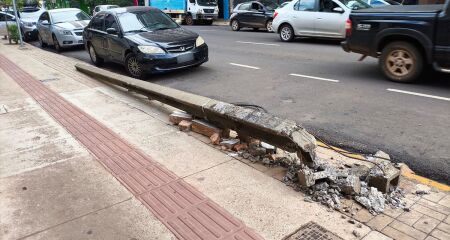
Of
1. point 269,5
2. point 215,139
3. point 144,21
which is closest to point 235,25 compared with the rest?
point 269,5

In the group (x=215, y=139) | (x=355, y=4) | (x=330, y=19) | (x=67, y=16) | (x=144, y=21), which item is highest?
(x=355, y=4)

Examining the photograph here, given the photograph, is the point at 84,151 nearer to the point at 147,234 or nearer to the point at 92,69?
the point at 147,234

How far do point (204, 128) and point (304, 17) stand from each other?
9.93 m

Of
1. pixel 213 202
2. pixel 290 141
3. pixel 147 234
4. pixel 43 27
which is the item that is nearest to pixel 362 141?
pixel 290 141

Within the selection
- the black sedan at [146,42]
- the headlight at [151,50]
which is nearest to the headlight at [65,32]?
the black sedan at [146,42]

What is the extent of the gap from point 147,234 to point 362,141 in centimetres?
318

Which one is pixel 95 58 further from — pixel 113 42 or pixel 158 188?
pixel 158 188

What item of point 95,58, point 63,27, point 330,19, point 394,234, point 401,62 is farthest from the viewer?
point 63,27

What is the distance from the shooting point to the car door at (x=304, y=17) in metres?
13.7

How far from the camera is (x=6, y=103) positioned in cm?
771

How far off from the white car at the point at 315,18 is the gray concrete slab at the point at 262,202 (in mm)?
9197

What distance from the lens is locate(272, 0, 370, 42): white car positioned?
12.8m

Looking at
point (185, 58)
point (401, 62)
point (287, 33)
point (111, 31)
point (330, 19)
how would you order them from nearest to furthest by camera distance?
point (401, 62)
point (185, 58)
point (111, 31)
point (330, 19)
point (287, 33)

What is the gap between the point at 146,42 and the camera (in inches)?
372
